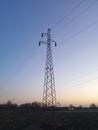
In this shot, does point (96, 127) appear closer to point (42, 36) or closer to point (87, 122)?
point (87, 122)

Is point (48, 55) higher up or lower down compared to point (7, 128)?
higher up

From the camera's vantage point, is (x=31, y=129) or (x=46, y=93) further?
(x=46, y=93)

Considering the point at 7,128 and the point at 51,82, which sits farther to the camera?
the point at 51,82

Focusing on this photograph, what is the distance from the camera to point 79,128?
29781mm

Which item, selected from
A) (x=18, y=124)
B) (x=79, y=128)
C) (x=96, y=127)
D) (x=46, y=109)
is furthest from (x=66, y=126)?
(x=46, y=109)

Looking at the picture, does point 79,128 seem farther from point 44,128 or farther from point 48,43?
point 48,43

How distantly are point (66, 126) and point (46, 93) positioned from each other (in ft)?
40.4

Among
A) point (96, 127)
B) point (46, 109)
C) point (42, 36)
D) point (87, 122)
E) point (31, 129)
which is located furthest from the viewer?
point (46, 109)

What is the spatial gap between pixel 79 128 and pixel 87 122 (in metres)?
3.68

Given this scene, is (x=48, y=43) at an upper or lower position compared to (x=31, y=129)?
upper

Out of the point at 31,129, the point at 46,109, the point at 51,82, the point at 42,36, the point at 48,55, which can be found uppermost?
the point at 42,36

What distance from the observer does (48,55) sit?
137 feet

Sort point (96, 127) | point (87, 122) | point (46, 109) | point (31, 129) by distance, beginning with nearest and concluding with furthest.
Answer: point (31, 129), point (96, 127), point (87, 122), point (46, 109)

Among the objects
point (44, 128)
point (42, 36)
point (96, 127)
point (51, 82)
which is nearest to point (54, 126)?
point (44, 128)
